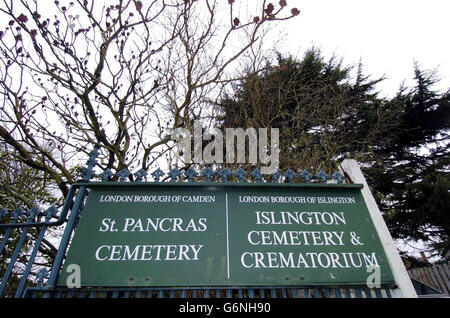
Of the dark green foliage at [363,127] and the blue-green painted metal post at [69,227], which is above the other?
the dark green foliage at [363,127]

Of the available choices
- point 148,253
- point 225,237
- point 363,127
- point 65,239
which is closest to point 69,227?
point 65,239

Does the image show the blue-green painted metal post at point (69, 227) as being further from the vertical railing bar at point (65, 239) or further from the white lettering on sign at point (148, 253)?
the white lettering on sign at point (148, 253)

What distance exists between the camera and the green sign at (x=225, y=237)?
2.35m

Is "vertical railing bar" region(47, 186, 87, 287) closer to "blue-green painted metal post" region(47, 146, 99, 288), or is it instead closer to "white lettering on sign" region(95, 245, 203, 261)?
"blue-green painted metal post" region(47, 146, 99, 288)

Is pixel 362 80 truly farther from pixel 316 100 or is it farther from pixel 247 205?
pixel 247 205

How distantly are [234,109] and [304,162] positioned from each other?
3.04 meters

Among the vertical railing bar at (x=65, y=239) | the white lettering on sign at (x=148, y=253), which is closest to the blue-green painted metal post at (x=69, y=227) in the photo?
the vertical railing bar at (x=65, y=239)

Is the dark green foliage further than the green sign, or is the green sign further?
the dark green foliage

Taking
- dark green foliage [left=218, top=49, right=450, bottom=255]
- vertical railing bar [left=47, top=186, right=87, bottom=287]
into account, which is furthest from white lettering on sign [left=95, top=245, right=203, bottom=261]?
dark green foliage [left=218, top=49, right=450, bottom=255]

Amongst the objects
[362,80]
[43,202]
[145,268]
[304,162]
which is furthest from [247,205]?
[362,80]

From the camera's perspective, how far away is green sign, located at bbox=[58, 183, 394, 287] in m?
2.35

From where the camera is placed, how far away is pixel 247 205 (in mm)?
2836

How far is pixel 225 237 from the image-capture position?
257cm

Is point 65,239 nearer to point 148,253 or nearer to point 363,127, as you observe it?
point 148,253
